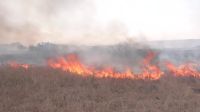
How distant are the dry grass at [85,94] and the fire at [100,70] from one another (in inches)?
36.5

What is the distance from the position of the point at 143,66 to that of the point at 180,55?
7.80 m

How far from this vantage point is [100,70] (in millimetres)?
20828

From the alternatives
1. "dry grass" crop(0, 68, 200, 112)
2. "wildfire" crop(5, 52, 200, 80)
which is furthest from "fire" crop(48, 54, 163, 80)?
"dry grass" crop(0, 68, 200, 112)

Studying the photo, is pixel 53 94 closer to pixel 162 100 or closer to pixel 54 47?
pixel 162 100

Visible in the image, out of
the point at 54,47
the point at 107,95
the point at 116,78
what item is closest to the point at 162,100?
the point at 107,95

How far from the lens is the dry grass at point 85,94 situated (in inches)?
509

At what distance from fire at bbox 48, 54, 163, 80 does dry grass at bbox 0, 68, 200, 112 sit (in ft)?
3.04

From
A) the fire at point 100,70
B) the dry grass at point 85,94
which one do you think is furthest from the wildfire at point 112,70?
the dry grass at point 85,94

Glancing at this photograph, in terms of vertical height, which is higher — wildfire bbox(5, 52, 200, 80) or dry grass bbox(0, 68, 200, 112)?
wildfire bbox(5, 52, 200, 80)

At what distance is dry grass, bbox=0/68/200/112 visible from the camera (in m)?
12.9

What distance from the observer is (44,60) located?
25.8 m

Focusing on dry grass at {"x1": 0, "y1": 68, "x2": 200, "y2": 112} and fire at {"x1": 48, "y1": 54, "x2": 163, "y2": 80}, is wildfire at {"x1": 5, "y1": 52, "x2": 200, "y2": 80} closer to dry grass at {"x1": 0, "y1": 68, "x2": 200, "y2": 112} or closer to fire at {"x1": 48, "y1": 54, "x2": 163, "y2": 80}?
fire at {"x1": 48, "y1": 54, "x2": 163, "y2": 80}

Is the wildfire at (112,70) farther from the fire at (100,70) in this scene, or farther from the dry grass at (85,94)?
the dry grass at (85,94)

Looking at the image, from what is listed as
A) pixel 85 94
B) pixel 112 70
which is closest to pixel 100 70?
pixel 112 70
